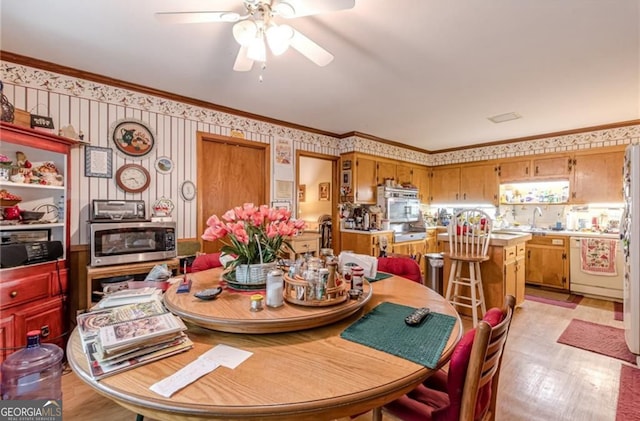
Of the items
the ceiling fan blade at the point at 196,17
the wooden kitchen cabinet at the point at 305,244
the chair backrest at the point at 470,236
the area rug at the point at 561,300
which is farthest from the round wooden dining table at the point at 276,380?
the area rug at the point at 561,300

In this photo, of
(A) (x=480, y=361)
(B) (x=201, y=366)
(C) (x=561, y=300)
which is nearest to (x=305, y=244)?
(B) (x=201, y=366)

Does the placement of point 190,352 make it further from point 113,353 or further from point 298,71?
point 298,71

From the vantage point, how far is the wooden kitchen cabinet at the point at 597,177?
4.02 m

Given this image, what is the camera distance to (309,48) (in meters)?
1.69

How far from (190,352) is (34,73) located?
9.07 ft

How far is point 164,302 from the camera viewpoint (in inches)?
56.2

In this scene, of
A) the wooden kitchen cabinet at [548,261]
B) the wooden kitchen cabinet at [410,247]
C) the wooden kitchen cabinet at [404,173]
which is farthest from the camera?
the wooden kitchen cabinet at [404,173]

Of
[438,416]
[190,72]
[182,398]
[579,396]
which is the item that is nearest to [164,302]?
[182,398]

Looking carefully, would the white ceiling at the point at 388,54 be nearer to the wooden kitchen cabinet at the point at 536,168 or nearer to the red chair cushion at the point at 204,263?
the wooden kitchen cabinet at the point at 536,168

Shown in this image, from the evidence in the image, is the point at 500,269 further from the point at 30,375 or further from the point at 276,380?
the point at 30,375

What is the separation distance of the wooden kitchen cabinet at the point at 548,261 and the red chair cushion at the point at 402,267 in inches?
135

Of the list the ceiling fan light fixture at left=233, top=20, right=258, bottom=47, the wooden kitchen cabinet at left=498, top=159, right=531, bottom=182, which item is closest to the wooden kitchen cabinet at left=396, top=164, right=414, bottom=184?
the wooden kitchen cabinet at left=498, top=159, right=531, bottom=182
